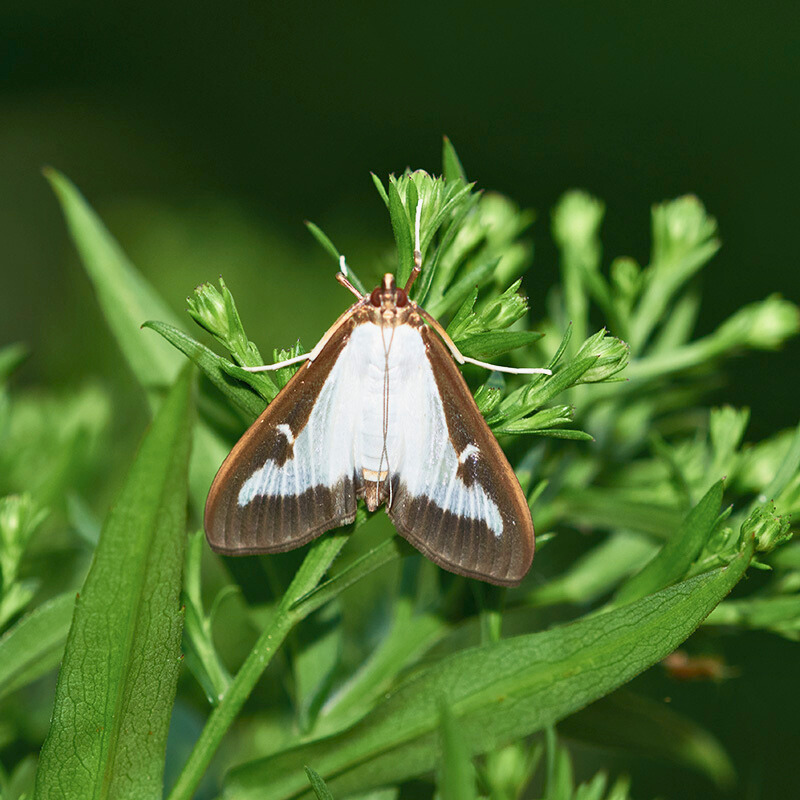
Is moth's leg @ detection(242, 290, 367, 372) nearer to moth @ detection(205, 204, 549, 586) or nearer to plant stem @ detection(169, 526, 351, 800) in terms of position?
moth @ detection(205, 204, 549, 586)

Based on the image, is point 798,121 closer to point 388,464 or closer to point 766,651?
point 766,651

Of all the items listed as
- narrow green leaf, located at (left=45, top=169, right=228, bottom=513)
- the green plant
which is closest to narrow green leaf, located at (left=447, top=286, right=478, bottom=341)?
the green plant

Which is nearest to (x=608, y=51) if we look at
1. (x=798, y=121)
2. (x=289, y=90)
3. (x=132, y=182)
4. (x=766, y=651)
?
(x=798, y=121)

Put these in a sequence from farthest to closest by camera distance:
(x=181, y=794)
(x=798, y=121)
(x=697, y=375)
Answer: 1. (x=798, y=121)
2. (x=697, y=375)
3. (x=181, y=794)

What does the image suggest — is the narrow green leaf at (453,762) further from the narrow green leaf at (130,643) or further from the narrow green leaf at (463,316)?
the narrow green leaf at (463,316)

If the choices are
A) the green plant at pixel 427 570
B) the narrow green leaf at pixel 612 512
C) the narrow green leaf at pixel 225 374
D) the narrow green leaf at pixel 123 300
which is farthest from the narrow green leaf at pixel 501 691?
the narrow green leaf at pixel 123 300

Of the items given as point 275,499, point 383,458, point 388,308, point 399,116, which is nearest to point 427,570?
point 383,458

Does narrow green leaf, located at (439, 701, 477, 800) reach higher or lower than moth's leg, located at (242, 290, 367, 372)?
lower
